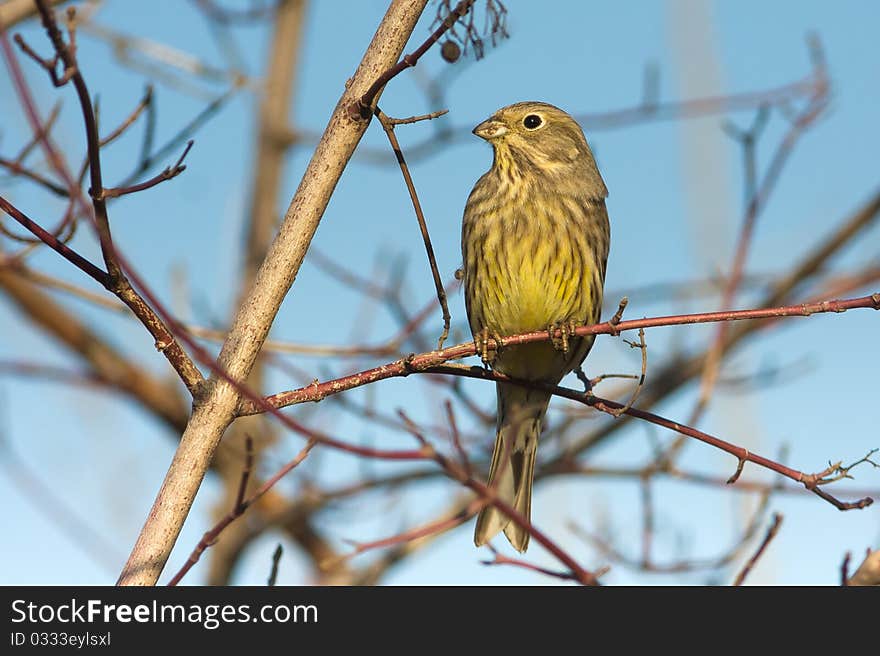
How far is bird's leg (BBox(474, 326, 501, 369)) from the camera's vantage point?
3.36 meters

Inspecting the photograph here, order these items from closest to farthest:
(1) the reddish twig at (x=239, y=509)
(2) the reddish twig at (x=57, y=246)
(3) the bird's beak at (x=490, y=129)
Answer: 1. (2) the reddish twig at (x=57, y=246)
2. (1) the reddish twig at (x=239, y=509)
3. (3) the bird's beak at (x=490, y=129)

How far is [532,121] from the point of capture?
16.7 ft

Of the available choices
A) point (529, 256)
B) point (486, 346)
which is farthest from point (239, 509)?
point (529, 256)

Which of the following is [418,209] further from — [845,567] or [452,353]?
[845,567]

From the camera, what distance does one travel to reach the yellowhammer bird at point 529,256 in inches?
181

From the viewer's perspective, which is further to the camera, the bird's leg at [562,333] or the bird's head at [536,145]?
the bird's head at [536,145]

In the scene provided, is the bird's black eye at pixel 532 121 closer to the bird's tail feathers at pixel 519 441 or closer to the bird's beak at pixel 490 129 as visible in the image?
the bird's beak at pixel 490 129

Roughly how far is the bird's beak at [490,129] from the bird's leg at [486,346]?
0.99m

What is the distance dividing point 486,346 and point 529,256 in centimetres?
117

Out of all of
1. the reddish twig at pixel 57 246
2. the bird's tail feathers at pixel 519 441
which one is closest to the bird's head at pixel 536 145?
the bird's tail feathers at pixel 519 441

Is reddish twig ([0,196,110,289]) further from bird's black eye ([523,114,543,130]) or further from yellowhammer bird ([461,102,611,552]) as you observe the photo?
bird's black eye ([523,114,543,130])

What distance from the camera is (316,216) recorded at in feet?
8.28

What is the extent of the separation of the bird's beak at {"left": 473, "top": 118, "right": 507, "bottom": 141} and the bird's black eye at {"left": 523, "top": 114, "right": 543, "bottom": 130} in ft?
0.40
